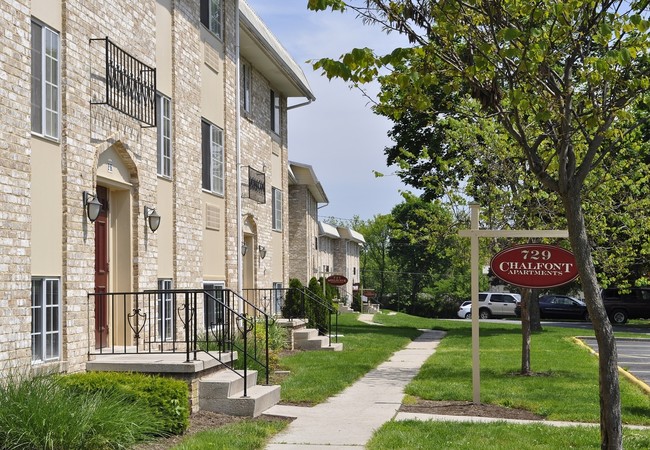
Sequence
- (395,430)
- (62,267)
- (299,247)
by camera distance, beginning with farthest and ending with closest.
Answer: (299,247) < (62,267) < (395,430)

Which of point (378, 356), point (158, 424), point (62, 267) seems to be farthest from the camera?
point (378, 356)

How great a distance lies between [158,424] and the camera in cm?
893

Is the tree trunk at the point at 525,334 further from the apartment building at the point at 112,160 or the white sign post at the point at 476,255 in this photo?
the apartment building at the point at 112,160

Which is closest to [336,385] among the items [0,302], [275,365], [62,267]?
[275,365]

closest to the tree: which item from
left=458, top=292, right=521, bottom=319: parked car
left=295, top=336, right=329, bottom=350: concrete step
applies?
left=295, top=336, right=329, bottom=350: concrete step

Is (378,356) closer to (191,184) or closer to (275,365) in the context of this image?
(275,365)

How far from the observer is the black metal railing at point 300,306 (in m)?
21.0

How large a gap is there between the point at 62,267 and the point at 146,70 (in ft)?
13.5

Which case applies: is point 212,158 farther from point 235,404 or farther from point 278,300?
point 235,404

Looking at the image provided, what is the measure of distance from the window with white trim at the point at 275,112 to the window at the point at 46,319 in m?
13.6

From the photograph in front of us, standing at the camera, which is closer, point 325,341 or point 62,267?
point 62,267

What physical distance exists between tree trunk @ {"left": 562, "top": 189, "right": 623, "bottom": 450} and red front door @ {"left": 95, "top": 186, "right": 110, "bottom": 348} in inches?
280

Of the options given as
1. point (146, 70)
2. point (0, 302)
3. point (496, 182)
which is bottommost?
point (0, 302)

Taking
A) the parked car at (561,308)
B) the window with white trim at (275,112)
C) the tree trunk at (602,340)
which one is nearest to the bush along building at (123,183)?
the window with white trim at (275,112)
